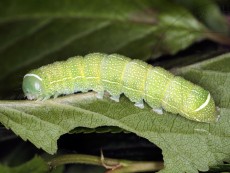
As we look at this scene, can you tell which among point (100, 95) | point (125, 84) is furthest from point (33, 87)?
point (125, 84)

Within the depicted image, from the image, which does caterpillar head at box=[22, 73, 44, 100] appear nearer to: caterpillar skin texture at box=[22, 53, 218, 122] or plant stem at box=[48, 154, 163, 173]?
caterpillar skin texture at box=[22, 53, 218, 122]

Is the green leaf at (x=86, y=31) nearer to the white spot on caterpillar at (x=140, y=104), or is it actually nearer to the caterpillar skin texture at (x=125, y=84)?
the caterpillar skin texture at (x=125, y=84)

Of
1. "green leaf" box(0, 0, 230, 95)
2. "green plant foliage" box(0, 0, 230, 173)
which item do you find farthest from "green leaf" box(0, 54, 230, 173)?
"green leaf" box(0, 0, 230, 95)

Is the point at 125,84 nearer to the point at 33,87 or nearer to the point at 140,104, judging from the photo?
the point at 140,104

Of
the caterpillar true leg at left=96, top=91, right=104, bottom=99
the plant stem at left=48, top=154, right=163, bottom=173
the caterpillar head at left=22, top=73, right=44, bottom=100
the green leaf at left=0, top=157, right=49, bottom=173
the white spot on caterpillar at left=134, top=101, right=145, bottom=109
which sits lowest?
the plant stem at left=48, top=154, right=163, bottom=173

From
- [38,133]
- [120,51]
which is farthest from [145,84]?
[120,51]
